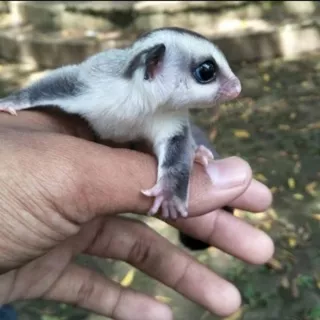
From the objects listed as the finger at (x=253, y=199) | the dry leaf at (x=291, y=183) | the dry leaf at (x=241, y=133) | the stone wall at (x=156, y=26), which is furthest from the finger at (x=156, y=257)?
the stone wall at (x=156, y=26)

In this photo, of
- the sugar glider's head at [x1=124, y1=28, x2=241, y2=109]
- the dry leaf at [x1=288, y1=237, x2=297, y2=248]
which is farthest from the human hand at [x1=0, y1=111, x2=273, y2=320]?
the dry leaf at [x1=288, y1=237, x2=297, y2=248]

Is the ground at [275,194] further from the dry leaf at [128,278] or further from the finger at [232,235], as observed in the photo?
the finger at [232,235]

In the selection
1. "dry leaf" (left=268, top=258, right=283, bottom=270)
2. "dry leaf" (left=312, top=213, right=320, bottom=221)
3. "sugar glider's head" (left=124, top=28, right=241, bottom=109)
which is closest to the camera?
"sugar glider's head" (left=124, top=28, right=241, bottom=109)

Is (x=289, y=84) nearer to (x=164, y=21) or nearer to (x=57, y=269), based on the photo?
(x=164, y=21)

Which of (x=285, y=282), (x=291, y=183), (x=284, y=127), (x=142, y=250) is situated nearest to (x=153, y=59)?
(x=142, y=250)

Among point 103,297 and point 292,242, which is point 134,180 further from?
point 292,242

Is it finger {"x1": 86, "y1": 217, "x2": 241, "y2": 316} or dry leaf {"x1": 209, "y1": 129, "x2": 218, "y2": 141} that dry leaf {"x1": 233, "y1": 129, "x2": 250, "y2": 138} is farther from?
finger {"x1": 86, "y1": 217, "x2": 241, "y2": 316}

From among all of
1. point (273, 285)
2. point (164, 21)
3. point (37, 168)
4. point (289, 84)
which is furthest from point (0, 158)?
point (164, 21)
